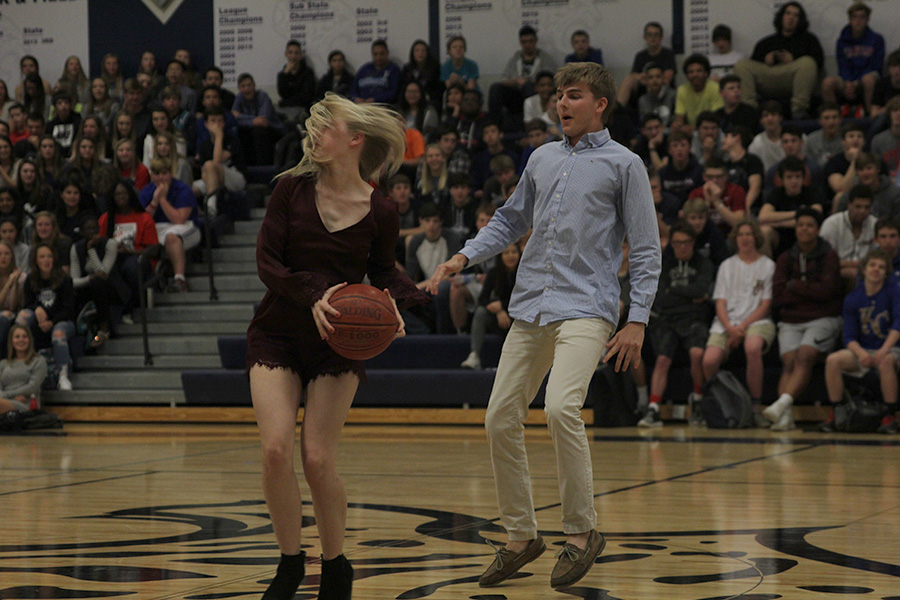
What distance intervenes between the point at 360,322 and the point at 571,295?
35.2 inches

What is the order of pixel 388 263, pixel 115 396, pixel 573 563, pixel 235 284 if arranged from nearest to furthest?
pixel 388 263 → pixel 573 563 → pixel 115 396 → pixel 235 284

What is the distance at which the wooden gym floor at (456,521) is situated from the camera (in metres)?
3.92

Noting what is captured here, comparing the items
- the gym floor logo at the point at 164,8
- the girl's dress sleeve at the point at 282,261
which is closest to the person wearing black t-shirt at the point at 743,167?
the girl's dress sleeve at the point at 282,261

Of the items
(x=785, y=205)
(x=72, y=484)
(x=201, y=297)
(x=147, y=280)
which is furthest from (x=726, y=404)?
(x=147, y=280)

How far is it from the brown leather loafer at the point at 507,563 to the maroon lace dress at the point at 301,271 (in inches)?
31.9

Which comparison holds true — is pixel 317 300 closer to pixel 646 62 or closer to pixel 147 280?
pixel 147 280

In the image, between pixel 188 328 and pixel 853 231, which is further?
pixel 188 328

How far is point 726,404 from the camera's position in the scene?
9797 mm

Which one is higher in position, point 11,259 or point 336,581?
point 11,259

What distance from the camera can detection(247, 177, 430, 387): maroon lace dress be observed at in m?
3.57

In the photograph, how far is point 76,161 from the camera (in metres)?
13.8

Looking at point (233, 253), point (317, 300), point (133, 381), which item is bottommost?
point (133, 381)

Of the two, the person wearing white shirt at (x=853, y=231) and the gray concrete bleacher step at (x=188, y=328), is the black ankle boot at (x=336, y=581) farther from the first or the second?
the gray concrete bleacher step at (x=188, y=328)

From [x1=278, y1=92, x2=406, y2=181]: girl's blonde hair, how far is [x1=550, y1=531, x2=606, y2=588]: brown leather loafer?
1.35m
